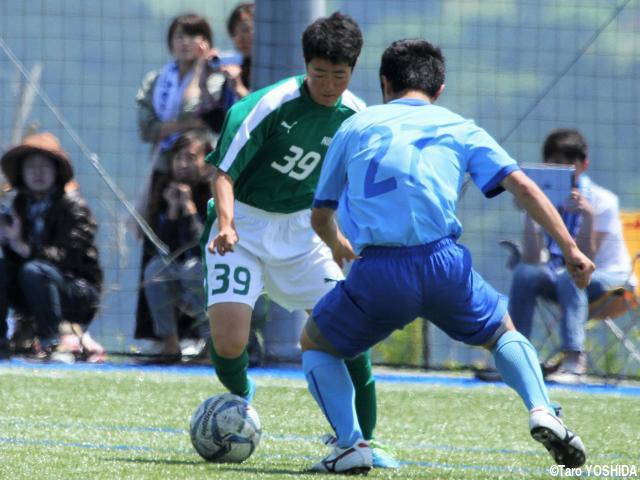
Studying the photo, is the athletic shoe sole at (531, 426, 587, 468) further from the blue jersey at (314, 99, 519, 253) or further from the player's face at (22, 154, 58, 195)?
the player's face at (22, 154, 58, 195)

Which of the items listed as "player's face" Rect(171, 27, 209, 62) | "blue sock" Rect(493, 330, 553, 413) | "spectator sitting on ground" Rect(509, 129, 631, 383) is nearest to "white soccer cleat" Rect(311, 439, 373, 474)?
"blue sock" Rect(493, 330, 553, 413)

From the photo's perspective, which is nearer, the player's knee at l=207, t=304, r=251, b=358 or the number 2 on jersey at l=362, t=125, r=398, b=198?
the number 2 on jersey at l=362, t=125, r=398, b=198

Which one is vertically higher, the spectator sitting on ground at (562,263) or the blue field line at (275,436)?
the spectator sitting on ground at (562,263)

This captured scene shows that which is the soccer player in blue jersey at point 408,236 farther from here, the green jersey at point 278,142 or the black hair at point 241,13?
the black hair at point 241,13

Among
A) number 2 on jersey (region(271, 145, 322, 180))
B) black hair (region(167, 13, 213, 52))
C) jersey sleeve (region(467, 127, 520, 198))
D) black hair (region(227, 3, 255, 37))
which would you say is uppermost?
black hair (region(227, 3, 255, 37))

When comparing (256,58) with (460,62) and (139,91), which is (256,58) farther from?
(460,62)

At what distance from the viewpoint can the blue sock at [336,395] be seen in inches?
223

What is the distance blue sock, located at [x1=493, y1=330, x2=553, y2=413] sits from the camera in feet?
17.9

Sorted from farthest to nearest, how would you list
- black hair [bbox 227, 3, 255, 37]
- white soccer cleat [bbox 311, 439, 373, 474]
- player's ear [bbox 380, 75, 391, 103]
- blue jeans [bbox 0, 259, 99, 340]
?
black hair [bbox 227, 3, 255, 37] → blue jeans [bbox 0, 259, 99, 340] → player's ear [bbox 380, 75, 391, 103] → white soccer cleat [bbox 311, 439, 373, 474]

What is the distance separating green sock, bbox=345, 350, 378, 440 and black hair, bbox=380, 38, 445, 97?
1166 mm

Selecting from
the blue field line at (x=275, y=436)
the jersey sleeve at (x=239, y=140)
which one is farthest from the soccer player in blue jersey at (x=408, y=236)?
the blue field line at (x=275, y=436)

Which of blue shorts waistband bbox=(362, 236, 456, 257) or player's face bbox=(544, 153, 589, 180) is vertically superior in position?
blue shorts waistband bbox=(362, 236, 456, 257)

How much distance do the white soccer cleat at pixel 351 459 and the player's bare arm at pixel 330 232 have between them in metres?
0.65

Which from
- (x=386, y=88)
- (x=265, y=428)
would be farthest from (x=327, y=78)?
(x=265, y=428)
